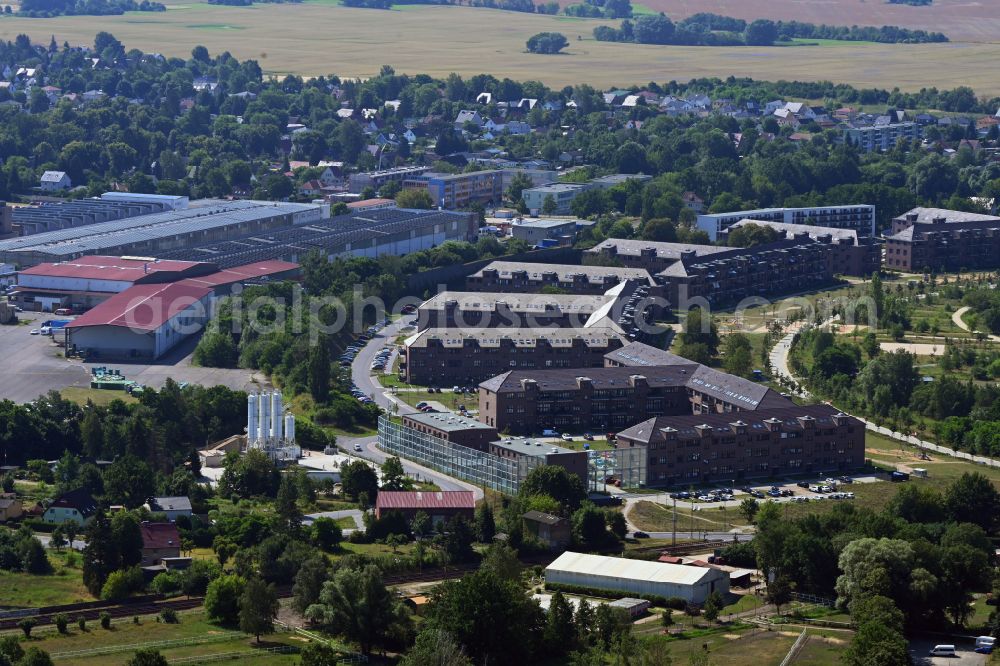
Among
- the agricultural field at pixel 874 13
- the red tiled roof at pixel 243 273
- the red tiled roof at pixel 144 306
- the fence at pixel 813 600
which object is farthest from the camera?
the agricultural field at pixel 874 13

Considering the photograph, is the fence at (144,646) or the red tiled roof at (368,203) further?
the red tiled roof at (368,203)

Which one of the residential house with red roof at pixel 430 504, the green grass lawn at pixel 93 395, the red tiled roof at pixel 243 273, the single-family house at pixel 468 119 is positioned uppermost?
the single-family house at pixel 468 119

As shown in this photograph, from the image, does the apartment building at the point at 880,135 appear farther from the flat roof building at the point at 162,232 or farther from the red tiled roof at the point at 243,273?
the red tiled roof at the point at 243,273

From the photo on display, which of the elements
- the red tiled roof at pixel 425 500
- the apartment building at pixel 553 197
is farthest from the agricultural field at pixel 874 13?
the red tiled roof at pixel 425 500

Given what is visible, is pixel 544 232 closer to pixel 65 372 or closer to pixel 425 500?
pixel 65 372

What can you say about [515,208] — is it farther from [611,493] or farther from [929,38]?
[929,38]
